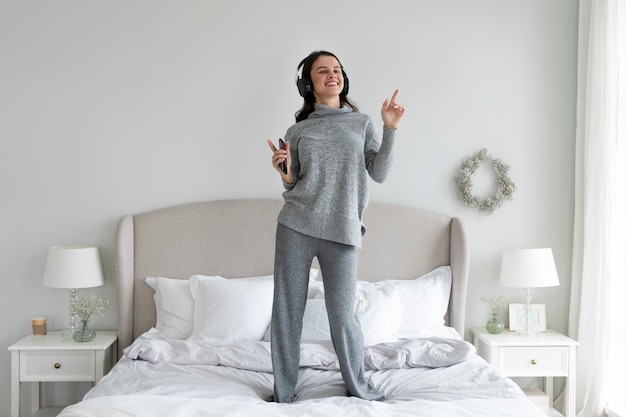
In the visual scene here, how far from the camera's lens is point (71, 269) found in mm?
3016

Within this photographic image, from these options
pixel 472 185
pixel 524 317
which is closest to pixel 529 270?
pixel 524 317

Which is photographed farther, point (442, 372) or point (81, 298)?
point (81, 298)

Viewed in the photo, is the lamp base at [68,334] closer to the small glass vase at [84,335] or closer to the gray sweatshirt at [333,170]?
the small glass vase at [84,335]

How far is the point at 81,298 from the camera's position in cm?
320

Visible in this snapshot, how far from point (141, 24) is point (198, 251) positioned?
4.07 feet

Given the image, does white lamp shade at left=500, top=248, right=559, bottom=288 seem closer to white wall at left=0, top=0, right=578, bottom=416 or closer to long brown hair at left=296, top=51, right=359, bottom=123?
white wall at left=0, top=0, right=578, bottom=416

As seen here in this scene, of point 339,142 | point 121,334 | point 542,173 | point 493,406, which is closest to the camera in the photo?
point 493,406

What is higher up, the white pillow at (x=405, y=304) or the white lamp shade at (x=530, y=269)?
the white lamp shade at (x=530, y=269)

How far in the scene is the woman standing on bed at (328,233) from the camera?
217cm

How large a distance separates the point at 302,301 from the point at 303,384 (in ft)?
1.06

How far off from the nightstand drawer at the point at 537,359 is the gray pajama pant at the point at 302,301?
3.53 ft

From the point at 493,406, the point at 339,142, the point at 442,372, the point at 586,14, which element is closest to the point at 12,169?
the point at 339,142

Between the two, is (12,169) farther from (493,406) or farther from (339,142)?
(493,406)

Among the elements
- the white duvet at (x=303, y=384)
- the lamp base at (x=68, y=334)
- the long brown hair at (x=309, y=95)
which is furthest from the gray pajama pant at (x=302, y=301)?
the lamp base at (x=68, y=334)
